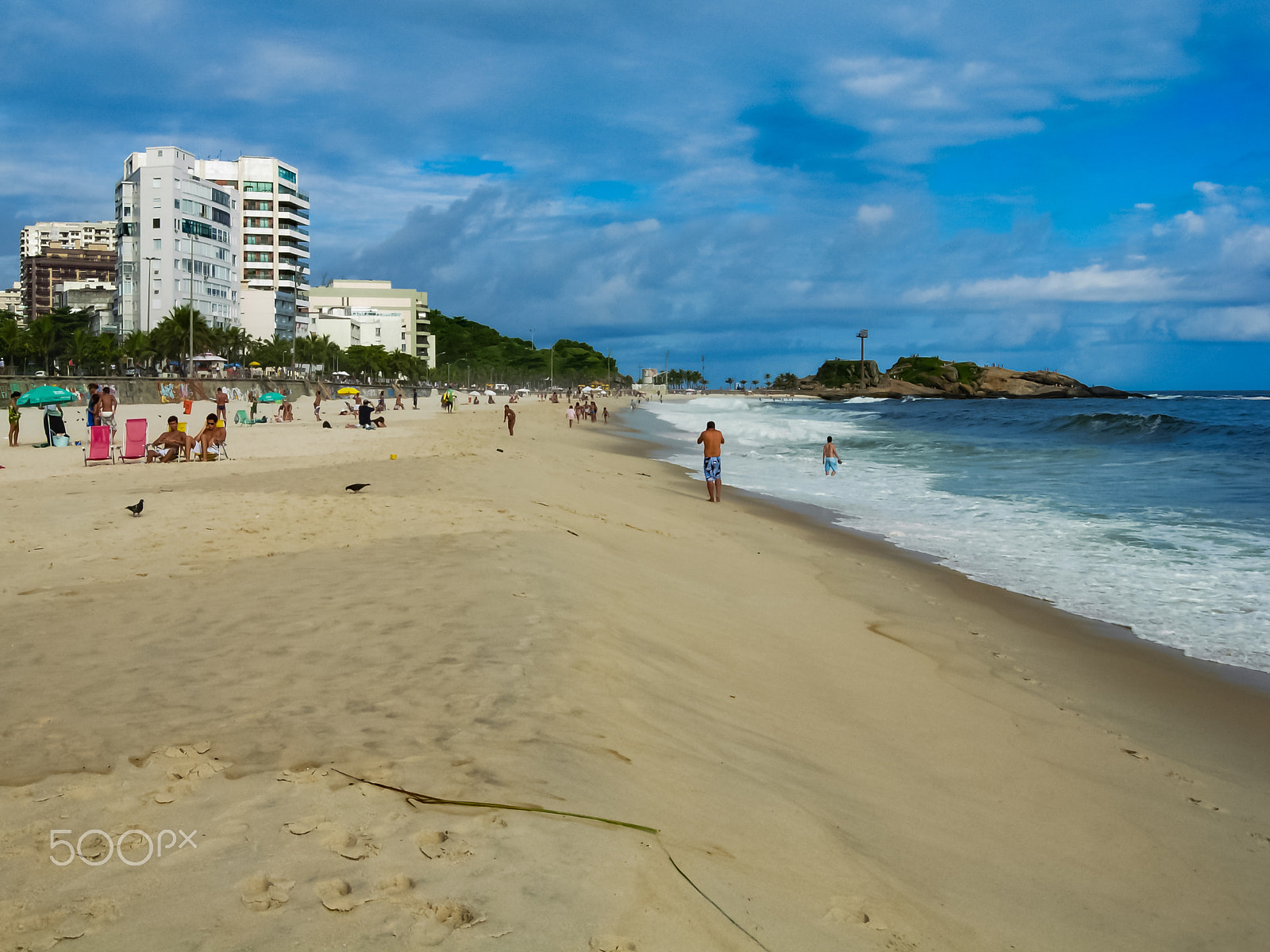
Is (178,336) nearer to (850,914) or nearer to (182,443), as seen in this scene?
(182,443)

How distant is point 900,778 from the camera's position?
15.3 ft

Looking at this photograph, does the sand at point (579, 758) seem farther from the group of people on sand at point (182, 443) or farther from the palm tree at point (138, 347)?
the palm tree at point (138, 347)

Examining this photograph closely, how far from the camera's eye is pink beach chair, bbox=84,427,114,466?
1750cm

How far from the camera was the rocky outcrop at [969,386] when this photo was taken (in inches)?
5920

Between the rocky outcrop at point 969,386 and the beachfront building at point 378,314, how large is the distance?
84931mm

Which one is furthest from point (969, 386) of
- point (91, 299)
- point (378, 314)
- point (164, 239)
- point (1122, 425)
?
point (91, 299)

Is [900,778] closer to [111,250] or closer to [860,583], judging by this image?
[860,583]

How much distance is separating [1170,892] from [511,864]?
115 inches

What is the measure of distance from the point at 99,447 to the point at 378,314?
409 ft

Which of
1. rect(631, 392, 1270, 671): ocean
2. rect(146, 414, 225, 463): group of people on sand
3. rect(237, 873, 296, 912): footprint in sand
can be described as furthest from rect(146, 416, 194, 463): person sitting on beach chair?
rect(237, 873, 296, 912): footprint in sand

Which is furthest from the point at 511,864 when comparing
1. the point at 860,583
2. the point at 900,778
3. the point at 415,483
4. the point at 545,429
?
the point at 545,429

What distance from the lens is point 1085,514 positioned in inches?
599

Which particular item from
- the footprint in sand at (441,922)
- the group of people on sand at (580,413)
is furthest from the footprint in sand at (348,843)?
the group of people on sand at (580,413)

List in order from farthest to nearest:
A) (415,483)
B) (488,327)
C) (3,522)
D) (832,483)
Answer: (488,327) < (832,483) < (415,483) < (3,522)
